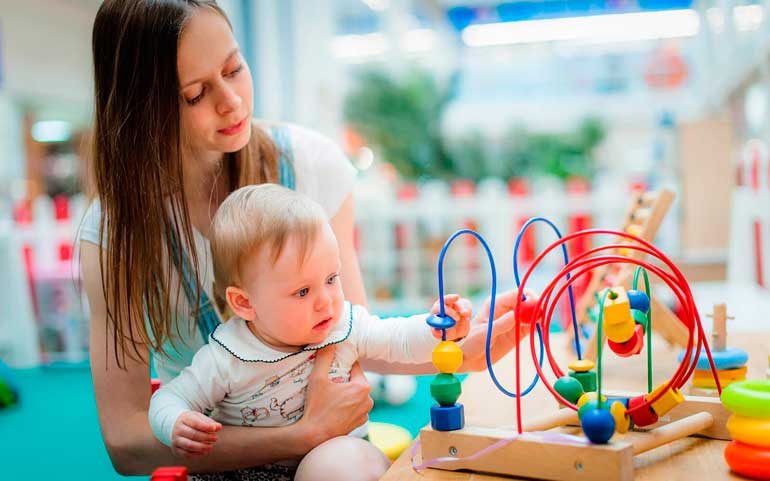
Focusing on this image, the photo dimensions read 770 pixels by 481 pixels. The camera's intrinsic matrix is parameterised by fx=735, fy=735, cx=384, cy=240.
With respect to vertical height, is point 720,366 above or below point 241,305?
below

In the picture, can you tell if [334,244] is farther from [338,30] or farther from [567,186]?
[338,30]

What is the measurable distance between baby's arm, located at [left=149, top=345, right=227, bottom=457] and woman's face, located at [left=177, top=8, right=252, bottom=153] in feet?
1.06

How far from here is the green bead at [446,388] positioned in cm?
80

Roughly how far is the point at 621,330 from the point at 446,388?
0.19 m

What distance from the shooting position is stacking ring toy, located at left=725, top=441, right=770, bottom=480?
28.1 inches

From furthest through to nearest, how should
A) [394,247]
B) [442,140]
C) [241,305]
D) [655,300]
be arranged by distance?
[442,140] → [394,247] → [655,300] → [241,305]

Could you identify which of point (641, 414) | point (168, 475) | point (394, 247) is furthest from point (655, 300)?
point (394, 247)

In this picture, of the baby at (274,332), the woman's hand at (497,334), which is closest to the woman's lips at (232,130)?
the baby at (274,332)

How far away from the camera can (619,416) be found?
769mm

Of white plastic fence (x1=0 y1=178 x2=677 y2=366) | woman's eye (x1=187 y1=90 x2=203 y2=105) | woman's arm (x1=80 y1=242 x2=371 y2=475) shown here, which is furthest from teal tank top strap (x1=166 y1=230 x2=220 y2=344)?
white plastic fence (x1=0 y1=178 x2=677 y2=366)

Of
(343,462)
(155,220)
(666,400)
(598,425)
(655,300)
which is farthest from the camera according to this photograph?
(655,300)

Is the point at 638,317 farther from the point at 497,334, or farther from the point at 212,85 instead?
the point at 212,85

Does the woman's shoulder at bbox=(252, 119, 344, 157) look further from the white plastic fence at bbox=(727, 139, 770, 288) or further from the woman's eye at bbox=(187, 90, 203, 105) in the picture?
the white plastic fence at bbox=(727, 139, 770, 288)

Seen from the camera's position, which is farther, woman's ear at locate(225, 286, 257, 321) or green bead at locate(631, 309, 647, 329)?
woman's ear at locate(225, 286, 257, 321)
